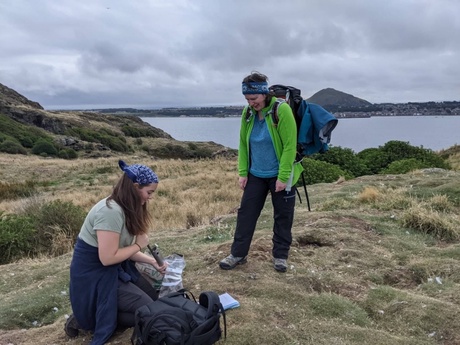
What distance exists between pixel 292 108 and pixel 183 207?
794 centimetres

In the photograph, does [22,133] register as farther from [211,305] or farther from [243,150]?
[211,305]

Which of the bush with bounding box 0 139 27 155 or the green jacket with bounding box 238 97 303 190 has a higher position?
the green jacket with bounding box 238 97 303 190

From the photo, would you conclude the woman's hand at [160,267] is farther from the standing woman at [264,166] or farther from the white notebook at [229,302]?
the standing woman at [264,166]

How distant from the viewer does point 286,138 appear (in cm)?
443

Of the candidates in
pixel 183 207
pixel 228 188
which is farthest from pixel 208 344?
pixel 228 188

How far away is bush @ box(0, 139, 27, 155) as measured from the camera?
117ft

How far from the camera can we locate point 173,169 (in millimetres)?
24734

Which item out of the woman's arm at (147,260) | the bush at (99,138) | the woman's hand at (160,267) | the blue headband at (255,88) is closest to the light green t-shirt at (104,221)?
the woman's arm at (147,260)

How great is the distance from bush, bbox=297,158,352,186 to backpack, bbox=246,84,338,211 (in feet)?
32.8

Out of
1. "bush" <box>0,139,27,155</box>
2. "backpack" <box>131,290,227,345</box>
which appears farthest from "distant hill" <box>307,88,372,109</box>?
"backpack" <box>131,290,227,345</box>

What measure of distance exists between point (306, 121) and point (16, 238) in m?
6.03

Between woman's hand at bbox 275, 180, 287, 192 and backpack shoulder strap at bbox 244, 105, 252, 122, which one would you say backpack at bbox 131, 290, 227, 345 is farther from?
backpack shoulder strap at bbox 244, 105, 252, 122

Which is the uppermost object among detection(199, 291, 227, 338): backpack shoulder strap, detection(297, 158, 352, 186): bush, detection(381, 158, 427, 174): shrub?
detection(199, 291, 227, 338): backpack shoulder strap

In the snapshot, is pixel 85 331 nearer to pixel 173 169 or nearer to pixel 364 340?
pixel 364 340
